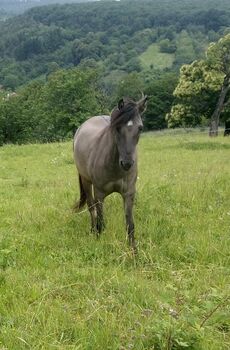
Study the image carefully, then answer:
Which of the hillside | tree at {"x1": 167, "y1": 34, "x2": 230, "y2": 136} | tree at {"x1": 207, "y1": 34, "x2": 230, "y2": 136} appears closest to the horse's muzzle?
tree at {"x1": 167, "y1": 34, "x2": 230, "y2": 136}

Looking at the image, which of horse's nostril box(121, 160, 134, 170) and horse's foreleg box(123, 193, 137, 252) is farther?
horse's foreleg box(123, 193, 137, 252)

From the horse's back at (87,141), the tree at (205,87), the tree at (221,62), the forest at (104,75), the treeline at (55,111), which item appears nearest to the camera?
the horse's back at (87,141)

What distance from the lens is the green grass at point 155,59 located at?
145375mm

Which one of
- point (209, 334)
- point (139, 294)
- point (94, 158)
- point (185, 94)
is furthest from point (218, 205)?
point (185, 94)

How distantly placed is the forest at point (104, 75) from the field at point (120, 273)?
9.30 meters

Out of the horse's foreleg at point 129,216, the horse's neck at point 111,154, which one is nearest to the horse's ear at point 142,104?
the horse's neck at point 111,154

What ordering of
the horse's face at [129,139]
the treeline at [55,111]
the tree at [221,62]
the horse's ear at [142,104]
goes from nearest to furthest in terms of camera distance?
1. the horse's face at [129,139]
2. the horse's ear at [142,104]
3. the tree at [221,62]
4. the treeline at [55,111]

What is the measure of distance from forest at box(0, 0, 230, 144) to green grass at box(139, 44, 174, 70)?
328mm

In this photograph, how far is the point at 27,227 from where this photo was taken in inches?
290

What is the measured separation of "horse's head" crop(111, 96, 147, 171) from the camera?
5766 millimetres

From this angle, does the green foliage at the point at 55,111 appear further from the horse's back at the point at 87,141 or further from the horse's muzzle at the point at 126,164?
the horse's muzzle at the point at 126,164

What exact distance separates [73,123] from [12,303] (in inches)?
2080

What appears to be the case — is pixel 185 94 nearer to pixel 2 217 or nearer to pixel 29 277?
pixel 2 217

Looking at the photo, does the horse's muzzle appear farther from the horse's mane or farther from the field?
the field
